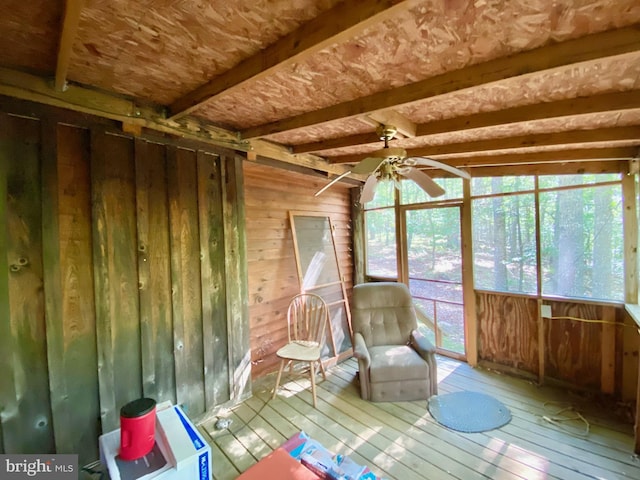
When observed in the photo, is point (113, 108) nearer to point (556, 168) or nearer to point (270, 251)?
point (270, 251)

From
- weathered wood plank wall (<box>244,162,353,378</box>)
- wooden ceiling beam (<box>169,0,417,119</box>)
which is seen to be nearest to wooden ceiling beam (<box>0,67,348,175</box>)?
weathered wood plank wall (<box>244,162,353,378</box>)

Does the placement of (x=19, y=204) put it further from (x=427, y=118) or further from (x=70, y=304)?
(x=427, y=118)

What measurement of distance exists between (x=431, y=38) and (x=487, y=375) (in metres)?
3.56

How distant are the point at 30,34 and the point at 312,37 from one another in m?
1.26

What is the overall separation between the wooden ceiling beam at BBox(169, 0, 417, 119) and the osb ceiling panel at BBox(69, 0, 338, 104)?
3cm

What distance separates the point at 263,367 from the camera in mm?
3197

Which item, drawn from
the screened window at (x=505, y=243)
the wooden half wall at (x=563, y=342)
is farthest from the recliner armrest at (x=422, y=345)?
the screened window at (x=505, y=243)

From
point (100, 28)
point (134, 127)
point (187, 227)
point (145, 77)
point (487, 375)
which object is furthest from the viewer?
point (487, 375)

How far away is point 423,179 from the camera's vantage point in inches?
83.7

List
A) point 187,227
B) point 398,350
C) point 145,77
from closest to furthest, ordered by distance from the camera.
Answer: point 145,77, point 187,227, point 398,350

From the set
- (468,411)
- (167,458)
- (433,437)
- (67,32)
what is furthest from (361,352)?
(67,32)

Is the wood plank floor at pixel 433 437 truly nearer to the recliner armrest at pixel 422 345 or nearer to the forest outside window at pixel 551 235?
the recliner armrest at pixel 422 345

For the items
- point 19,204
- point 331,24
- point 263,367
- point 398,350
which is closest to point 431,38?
point 331,24

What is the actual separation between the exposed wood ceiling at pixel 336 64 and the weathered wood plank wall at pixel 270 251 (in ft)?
2.93
